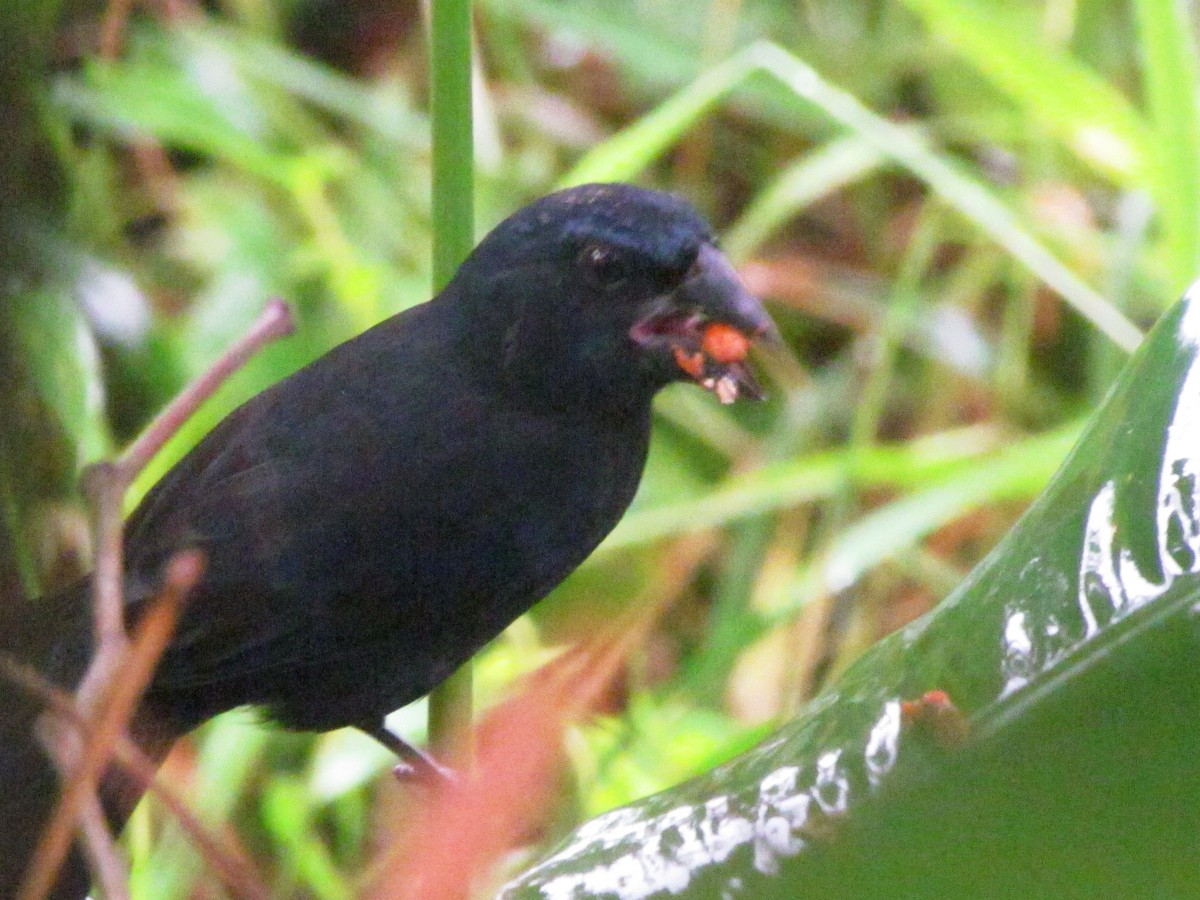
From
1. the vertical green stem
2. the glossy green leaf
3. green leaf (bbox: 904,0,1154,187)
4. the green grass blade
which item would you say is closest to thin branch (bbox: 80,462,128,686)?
the glossy green leaf

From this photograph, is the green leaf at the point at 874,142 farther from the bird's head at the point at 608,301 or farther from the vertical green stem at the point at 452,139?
the vertical green stem at the point at 452,139

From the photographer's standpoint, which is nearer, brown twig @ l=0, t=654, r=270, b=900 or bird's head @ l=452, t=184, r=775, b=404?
brown twig @ l=0, t=654, r=270, b=900

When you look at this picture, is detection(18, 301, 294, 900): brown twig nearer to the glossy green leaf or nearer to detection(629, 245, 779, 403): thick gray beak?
the glossy green leaf

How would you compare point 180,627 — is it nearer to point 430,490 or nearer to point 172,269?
point 430,490

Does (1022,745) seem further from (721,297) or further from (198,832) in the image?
(721,297)

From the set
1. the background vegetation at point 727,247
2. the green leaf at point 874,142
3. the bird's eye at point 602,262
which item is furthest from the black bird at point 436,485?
the green leaf at point 874,142

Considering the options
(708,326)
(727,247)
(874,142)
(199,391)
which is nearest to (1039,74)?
(874,142)

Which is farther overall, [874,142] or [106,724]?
[874,142]
